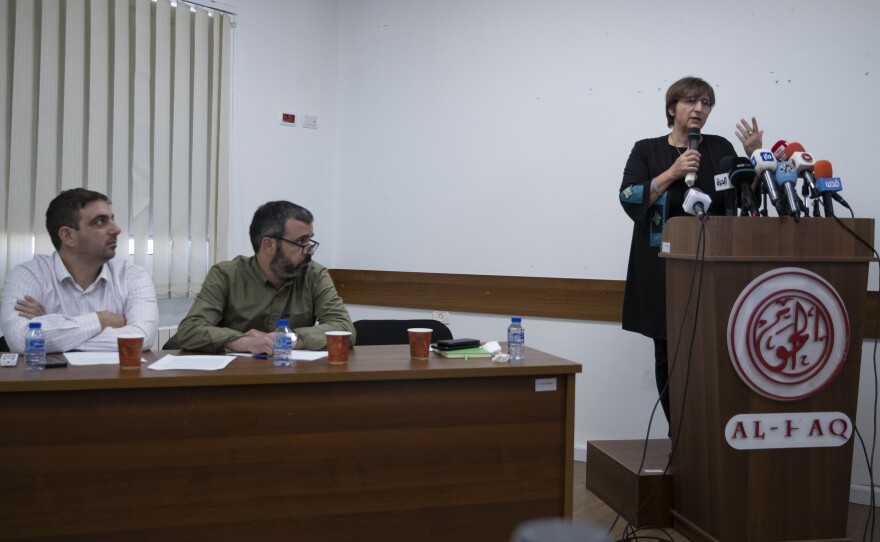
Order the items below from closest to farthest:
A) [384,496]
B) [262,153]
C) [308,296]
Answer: [384,496], [308,296], [262,153]

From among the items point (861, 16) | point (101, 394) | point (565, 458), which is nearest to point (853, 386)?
point (565, 458)

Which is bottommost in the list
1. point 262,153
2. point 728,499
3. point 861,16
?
point 728,499

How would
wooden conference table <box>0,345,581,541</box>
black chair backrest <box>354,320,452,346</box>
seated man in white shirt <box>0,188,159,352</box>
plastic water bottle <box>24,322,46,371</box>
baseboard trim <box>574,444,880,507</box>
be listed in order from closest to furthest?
wooden conference table <box>0,345,581,541</box> → plastic water bottle <box>24,322,46,371</box> → seated man in white shirt <box>0,188,159,352</box> → black chair backrest <box>354,320,452,346</box> → baseboard trim <box>574,444,880,507</box>

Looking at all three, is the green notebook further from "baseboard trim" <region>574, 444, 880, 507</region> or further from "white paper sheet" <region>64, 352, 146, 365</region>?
"baseboard trim" <region>574, 444, 880, 507</region>

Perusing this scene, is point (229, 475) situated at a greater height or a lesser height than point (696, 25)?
lesser

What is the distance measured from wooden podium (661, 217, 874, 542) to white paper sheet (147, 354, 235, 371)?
5.23ft

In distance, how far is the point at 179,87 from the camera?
3.97 metres

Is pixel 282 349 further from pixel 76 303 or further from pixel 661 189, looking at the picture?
pixel 661 189

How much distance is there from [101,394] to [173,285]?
2155mm

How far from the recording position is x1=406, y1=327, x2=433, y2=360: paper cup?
2.37m

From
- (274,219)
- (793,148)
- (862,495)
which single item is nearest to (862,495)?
(862,495)

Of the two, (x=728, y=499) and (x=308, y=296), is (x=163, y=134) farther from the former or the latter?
(x=728, y=499)

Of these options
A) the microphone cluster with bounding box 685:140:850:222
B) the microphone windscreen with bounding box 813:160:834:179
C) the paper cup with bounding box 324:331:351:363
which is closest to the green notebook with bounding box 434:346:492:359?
the paper cup with bounding box 324:331:351:363

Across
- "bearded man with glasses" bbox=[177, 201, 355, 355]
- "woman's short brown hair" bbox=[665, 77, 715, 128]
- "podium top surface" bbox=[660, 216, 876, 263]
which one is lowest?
"bearded man with glasses" bbox=[177, 201, 355, 355]
